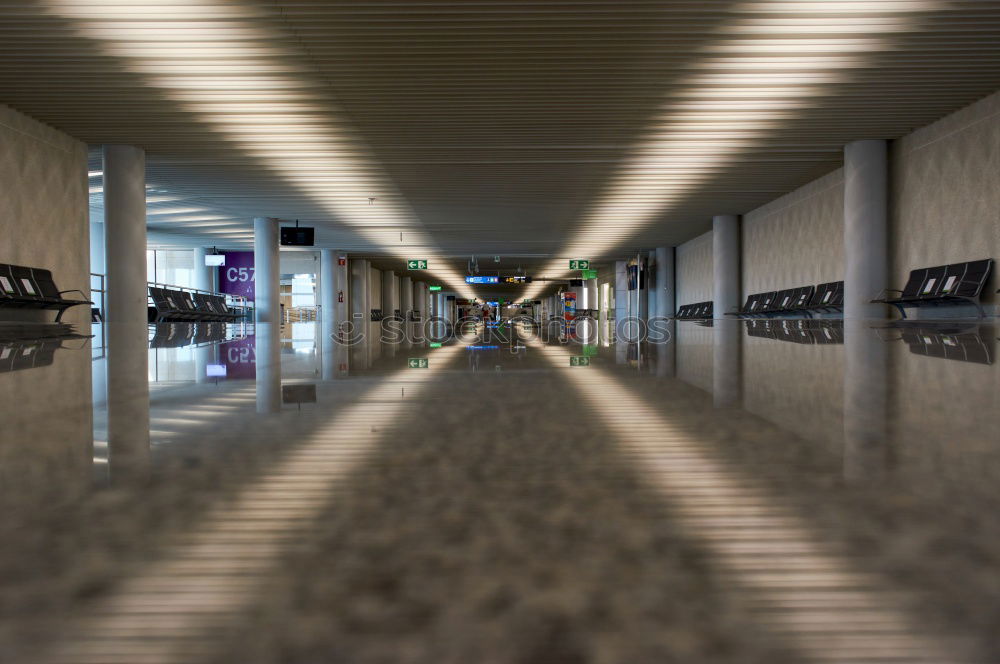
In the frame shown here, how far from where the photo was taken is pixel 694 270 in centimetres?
3172

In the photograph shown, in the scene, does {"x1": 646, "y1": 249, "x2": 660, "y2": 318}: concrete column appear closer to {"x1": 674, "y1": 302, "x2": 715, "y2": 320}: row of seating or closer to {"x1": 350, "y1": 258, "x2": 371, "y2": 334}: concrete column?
{"x1": 674, "y1": 302, "x2": 715, "y2": 320}: row of seating

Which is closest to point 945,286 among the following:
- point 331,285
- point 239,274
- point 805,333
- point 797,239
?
point 805,333

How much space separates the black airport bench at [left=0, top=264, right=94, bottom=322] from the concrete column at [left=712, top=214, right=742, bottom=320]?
19498mm

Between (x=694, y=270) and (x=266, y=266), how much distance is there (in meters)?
18.0

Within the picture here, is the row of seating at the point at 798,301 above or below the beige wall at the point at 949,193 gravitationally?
below

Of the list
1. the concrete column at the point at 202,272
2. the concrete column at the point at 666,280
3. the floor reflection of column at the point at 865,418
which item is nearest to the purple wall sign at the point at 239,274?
the concrete column at the point at 202,272

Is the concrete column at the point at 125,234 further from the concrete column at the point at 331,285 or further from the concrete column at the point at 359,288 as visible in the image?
the concrete column at the point at 359,288

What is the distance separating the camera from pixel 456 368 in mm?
4301

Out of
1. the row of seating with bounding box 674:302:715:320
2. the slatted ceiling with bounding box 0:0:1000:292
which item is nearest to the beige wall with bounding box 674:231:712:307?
the row of seating with bounding box 674:302:715:320

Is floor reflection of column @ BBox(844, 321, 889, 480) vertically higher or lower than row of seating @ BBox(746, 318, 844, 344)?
lower

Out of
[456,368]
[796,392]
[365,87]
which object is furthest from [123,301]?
[796,392]

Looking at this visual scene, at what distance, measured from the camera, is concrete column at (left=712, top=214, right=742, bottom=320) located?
81.5 feet

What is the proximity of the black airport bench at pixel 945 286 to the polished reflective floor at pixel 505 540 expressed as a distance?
1175 centimetres

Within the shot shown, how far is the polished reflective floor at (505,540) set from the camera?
1.79ft
